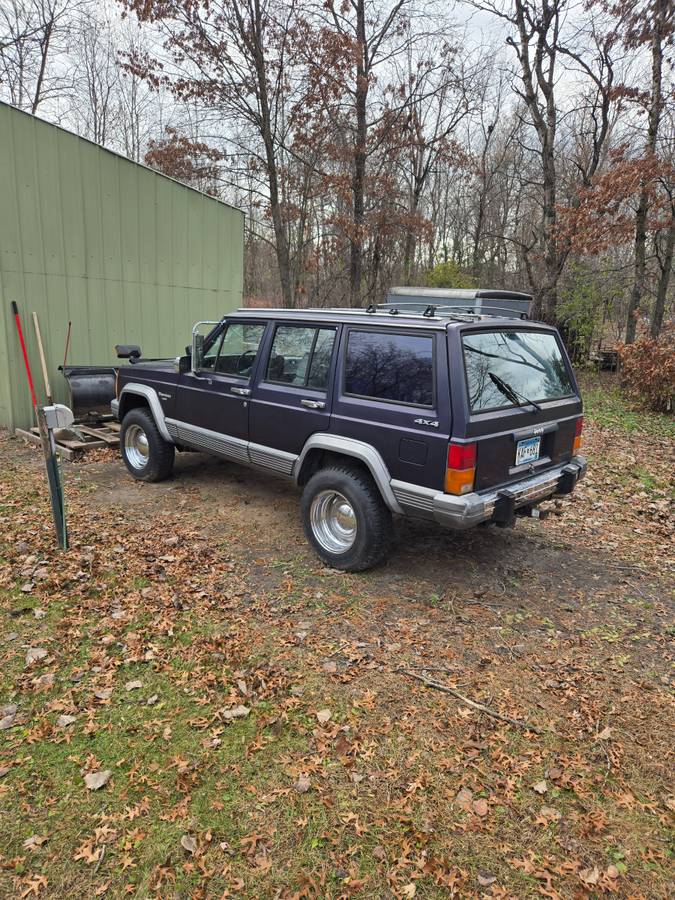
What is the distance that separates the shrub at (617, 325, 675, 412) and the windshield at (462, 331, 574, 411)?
6922mm

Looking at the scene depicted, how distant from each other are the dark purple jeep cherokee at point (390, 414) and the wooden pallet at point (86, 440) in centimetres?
293

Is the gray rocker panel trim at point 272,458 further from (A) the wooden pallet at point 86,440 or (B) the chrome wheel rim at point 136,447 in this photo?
(A) the wooden pallet at point 86,440

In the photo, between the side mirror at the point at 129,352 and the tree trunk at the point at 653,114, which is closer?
the side mirror at the point at 129,352

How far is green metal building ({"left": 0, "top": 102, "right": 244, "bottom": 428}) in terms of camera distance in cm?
783

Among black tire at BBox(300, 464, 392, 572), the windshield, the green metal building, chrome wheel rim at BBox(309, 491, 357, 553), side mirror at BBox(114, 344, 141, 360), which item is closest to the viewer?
the windshield

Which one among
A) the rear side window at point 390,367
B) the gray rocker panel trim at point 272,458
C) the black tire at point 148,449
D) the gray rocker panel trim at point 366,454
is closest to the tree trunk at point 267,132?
the black tire at point 148,449

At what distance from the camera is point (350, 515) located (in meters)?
4.48

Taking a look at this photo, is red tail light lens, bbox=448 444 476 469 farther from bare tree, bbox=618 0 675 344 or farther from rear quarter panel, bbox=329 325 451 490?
bare tree, bbox=618 0 675 344

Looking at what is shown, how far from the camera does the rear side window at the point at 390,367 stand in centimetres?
392

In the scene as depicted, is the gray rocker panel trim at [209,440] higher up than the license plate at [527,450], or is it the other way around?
the license plate at [527,450]

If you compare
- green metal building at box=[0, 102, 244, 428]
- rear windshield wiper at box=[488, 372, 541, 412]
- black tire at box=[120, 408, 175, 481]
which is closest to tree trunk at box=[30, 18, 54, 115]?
green metal building at box=[0, 102, 244, 428]

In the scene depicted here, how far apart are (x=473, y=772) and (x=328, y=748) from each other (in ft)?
2.32

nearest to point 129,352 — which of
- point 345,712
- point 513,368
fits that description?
point 513,368

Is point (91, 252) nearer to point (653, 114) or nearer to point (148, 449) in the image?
point (148, 449)
